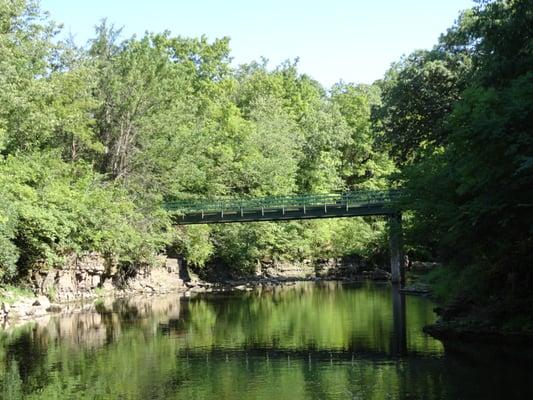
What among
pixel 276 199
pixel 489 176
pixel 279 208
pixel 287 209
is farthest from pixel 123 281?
pixel 489 176

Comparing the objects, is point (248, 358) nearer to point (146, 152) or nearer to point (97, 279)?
point (97, 279)

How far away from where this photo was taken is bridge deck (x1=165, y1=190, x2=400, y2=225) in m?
45.7

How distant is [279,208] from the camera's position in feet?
152

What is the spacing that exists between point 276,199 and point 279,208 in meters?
2.67

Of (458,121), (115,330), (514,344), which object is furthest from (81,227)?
(514,344)

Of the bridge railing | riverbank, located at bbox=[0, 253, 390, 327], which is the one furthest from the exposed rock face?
the bridge railing

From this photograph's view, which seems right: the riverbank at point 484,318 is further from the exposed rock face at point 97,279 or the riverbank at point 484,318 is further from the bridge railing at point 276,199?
the bridge railing at point 276,199

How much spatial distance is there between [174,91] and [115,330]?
87.3 feet

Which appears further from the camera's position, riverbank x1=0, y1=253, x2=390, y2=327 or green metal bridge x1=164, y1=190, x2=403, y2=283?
green metal bridge x1=164, y1=190, x2=403, y2=283

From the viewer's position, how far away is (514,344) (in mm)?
20562

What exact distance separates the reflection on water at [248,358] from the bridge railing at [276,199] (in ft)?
45.0

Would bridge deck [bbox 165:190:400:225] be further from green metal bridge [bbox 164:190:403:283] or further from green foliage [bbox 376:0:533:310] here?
green foliage [bbox 376:0:533:310]

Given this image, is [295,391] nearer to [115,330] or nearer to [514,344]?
[514,344]

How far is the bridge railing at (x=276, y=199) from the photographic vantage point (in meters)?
46.2
